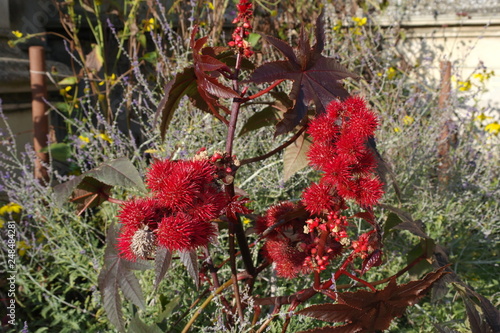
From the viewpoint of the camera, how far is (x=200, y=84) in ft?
2.69

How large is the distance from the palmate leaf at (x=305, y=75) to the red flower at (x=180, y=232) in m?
0.21

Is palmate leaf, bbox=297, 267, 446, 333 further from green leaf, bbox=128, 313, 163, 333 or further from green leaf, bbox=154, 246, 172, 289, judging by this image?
green leaf, bbox=128, 313, 163, 333

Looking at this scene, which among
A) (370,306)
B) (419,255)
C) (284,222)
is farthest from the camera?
(419,255)

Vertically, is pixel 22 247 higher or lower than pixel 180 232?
lower

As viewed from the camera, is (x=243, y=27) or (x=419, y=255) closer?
(x=243, y=27)

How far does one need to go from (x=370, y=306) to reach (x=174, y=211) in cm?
36

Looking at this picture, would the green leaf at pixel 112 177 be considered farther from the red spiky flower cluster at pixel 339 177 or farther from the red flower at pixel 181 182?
the red spiky flower cluster at pixel 339 177

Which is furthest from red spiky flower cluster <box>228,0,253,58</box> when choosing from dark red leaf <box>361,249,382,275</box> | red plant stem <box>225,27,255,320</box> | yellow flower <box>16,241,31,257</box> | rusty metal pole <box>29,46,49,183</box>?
rusty metal pole <box>29,46,49,183</box>

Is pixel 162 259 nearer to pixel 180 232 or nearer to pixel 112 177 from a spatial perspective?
pixel 180 232

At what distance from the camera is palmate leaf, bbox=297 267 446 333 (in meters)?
0.77

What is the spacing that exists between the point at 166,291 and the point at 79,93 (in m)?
2.15

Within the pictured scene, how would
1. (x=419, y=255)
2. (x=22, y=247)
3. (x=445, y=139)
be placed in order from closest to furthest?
(x=419, y=255) < (x=22, y=247) < (x=445, y=139)

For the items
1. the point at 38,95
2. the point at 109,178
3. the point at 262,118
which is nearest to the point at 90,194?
the point at 109,178

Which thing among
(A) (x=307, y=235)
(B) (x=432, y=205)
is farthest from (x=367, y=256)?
(B) (x=432, y=205)
